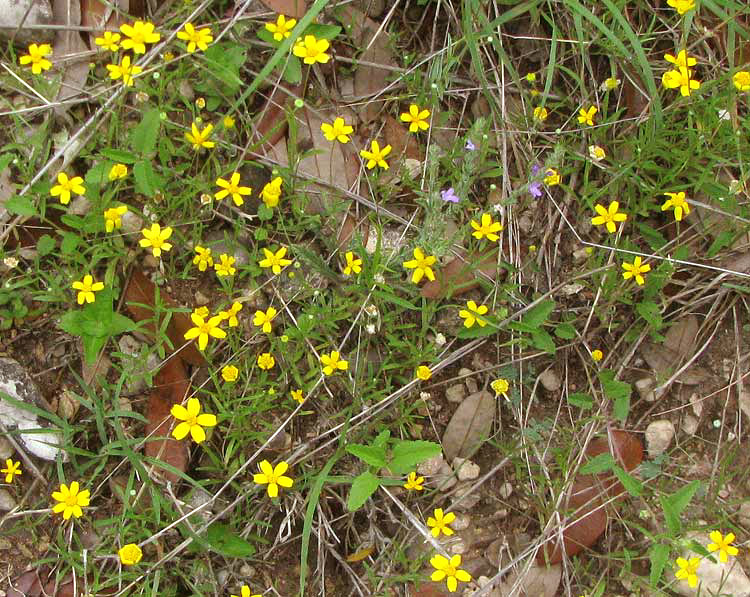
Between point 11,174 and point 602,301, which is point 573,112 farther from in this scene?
point 11,174

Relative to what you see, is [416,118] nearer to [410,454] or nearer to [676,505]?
[410,454]

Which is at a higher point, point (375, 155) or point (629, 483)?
point (375, 155)

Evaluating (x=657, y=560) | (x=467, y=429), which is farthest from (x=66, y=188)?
(x=657, y=560)

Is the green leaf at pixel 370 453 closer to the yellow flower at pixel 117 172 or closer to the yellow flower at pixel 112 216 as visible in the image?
the yellow flower at pixel 112 216

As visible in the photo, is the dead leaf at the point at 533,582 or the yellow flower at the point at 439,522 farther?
the dead leaf at the point at 533,582

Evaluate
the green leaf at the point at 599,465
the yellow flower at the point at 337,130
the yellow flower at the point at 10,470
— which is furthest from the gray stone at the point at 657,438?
the yellow flower at the point at 10,470

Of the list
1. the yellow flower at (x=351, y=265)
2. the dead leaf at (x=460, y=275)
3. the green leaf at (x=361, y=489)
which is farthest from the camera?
the dead leaf at (x=460, y=275)

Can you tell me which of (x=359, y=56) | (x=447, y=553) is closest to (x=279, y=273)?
(x=359, y=56)
